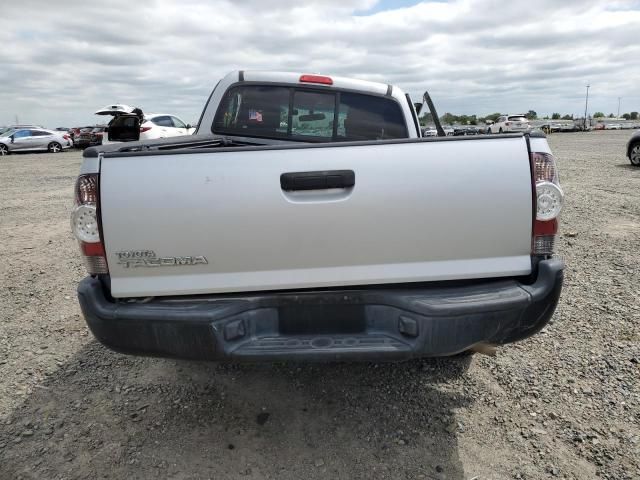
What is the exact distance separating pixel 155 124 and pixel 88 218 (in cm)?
1581

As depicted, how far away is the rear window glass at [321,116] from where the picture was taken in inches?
167

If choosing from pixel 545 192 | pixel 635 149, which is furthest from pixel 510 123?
pixel 545 192

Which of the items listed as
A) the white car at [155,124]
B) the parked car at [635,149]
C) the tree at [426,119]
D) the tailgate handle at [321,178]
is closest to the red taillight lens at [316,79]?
the tree at [426,119]

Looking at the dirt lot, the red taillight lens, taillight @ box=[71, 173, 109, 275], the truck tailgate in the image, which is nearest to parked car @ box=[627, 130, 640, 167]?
the dirt lot

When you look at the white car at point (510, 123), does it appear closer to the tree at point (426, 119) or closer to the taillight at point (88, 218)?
the tree at point (426, 119)

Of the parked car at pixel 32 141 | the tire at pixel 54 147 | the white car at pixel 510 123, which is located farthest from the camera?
the white car at pixel 510 123

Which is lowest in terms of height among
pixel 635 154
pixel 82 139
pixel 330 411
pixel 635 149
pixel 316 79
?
pixel 330 411

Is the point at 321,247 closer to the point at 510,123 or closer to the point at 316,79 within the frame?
the point at 316,79

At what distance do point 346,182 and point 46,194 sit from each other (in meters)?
11.5

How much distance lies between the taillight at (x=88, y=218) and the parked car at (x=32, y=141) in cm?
3067

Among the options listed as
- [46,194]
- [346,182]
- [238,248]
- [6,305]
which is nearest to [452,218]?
[346,182]

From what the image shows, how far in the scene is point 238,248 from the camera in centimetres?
227

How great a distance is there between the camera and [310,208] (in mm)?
2232

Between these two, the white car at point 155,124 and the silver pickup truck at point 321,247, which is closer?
the silver pickup truck at point 321,247
